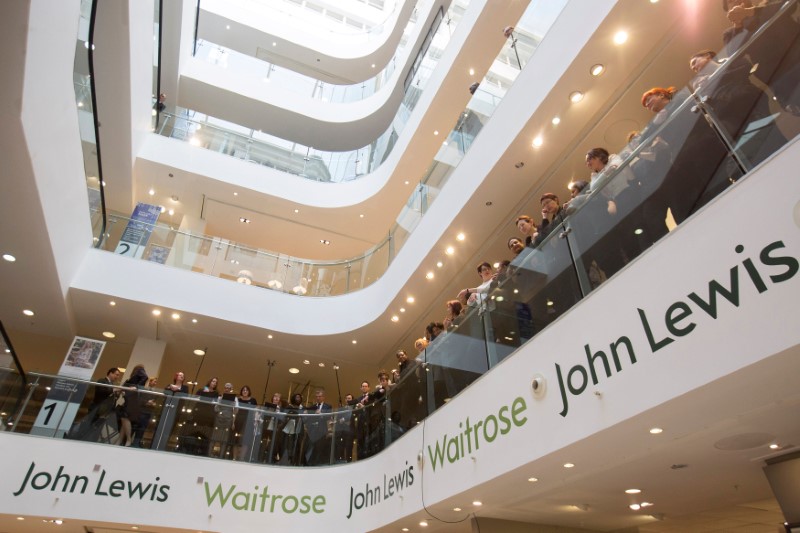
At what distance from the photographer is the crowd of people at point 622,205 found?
108 inches

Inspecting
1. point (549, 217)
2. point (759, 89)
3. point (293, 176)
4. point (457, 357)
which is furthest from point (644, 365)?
point (293, 176)

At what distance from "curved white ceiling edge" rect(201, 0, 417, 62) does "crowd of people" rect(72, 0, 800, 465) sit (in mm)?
12864

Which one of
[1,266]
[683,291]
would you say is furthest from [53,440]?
[683,291]

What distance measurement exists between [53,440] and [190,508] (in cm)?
212

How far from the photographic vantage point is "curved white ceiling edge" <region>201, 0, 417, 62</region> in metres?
15.6

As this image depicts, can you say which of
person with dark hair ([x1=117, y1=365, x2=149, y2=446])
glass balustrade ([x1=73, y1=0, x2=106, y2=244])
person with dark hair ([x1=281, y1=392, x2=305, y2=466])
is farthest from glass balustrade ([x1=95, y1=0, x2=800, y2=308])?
person with dark hair ([x1=117, y1=365, x2=149, y2=446])

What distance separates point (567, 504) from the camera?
16.8ft

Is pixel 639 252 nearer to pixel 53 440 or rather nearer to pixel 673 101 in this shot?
pixel 673 101

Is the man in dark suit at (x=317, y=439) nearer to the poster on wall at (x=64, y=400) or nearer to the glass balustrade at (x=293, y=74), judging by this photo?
the poster on wall at (x=64, y=400)

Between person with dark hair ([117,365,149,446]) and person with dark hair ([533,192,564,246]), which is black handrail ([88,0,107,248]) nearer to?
person with dark hair ([117,365,149,446])

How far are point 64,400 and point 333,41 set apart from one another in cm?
1425

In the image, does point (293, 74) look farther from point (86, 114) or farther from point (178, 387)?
point (178, 387)

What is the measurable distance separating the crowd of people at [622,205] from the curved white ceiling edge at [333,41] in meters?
12.9

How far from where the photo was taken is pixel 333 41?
17.1m
